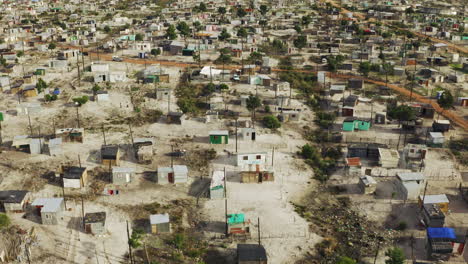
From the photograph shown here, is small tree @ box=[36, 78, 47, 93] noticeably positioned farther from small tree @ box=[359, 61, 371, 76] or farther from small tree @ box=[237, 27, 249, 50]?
small tree @ box=[359, 61, 371, 76]

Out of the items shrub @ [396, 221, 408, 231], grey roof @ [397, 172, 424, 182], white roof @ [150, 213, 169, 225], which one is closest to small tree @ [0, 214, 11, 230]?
white roof @ [150, 213, 169, 225]

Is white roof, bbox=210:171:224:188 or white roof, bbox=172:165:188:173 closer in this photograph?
white roof, bbox=210:171:224:188

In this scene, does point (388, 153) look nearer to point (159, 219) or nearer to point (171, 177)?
point (171, 177)

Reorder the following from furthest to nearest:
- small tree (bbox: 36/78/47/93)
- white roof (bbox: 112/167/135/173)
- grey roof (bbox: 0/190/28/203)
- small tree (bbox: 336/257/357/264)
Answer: small tree (bbox: 36/78/47/93)
white roof (bbox: 112/167/135/173)
grey roof (bbox: 0/190/28/203)
small tree (bbox: 336/257/357/264)

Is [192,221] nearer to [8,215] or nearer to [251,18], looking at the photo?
[8,215]

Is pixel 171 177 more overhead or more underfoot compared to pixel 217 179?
more underfoot

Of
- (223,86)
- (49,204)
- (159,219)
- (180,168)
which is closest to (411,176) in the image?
Result: (180,168)

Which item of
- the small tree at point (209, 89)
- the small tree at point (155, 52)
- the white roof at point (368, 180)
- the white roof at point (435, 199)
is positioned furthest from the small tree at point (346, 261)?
the small tree at point (155, 52)
